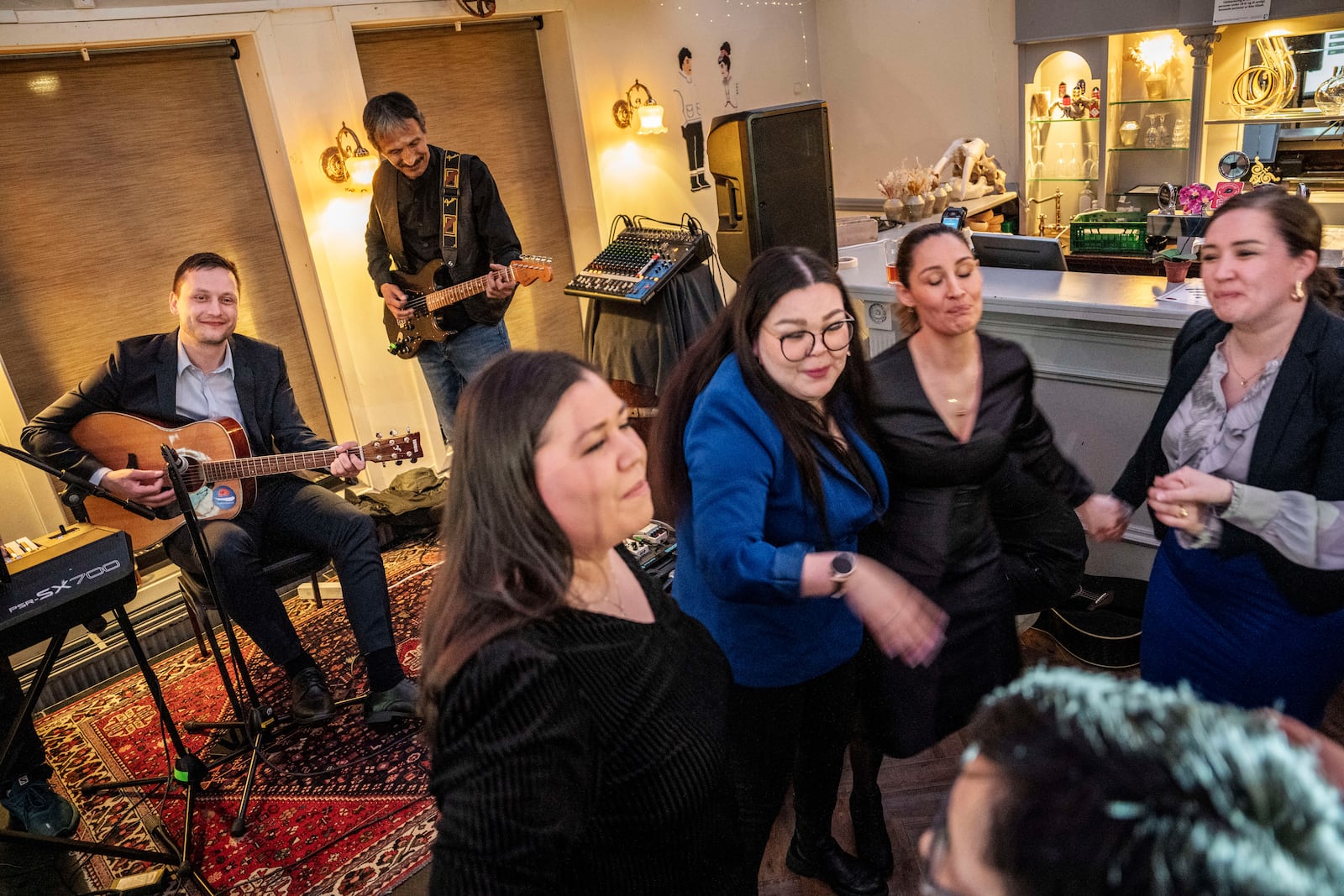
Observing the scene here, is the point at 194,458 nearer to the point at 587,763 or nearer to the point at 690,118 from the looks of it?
the point at 587,763

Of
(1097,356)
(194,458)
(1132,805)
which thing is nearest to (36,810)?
(194,458)

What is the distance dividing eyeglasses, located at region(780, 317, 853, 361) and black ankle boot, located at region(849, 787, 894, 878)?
1.16m

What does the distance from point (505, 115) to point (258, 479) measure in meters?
3.12

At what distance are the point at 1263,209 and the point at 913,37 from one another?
17.0 ft

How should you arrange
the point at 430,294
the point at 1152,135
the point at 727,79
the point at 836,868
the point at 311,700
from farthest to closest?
the point at 727,79 → the point at 1152,135 → the point at 430,294 → the point at 311,700 → the point at 836,868

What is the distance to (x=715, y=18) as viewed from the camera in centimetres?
623

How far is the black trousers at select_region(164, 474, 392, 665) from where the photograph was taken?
298cm

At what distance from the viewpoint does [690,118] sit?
243 inches

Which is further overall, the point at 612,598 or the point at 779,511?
the point at 779,511

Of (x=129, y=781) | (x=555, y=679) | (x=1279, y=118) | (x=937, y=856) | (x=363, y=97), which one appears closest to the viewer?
(x=937, y=856)

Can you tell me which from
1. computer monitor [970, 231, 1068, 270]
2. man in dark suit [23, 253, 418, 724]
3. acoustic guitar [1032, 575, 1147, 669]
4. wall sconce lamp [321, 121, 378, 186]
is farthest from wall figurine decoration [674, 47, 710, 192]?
acoustic guitar [1032, 575, 1147, 669]

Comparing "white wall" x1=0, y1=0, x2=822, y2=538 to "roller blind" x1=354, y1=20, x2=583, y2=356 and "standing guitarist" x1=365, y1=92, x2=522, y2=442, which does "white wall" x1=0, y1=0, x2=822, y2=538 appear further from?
"standing guitarist" x1=365, y1=92, x2=522, y2=442

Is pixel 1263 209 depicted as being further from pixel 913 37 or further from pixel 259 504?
pixel 913 37

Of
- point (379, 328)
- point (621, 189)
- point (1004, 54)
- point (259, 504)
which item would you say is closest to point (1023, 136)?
point (1004, 54)
